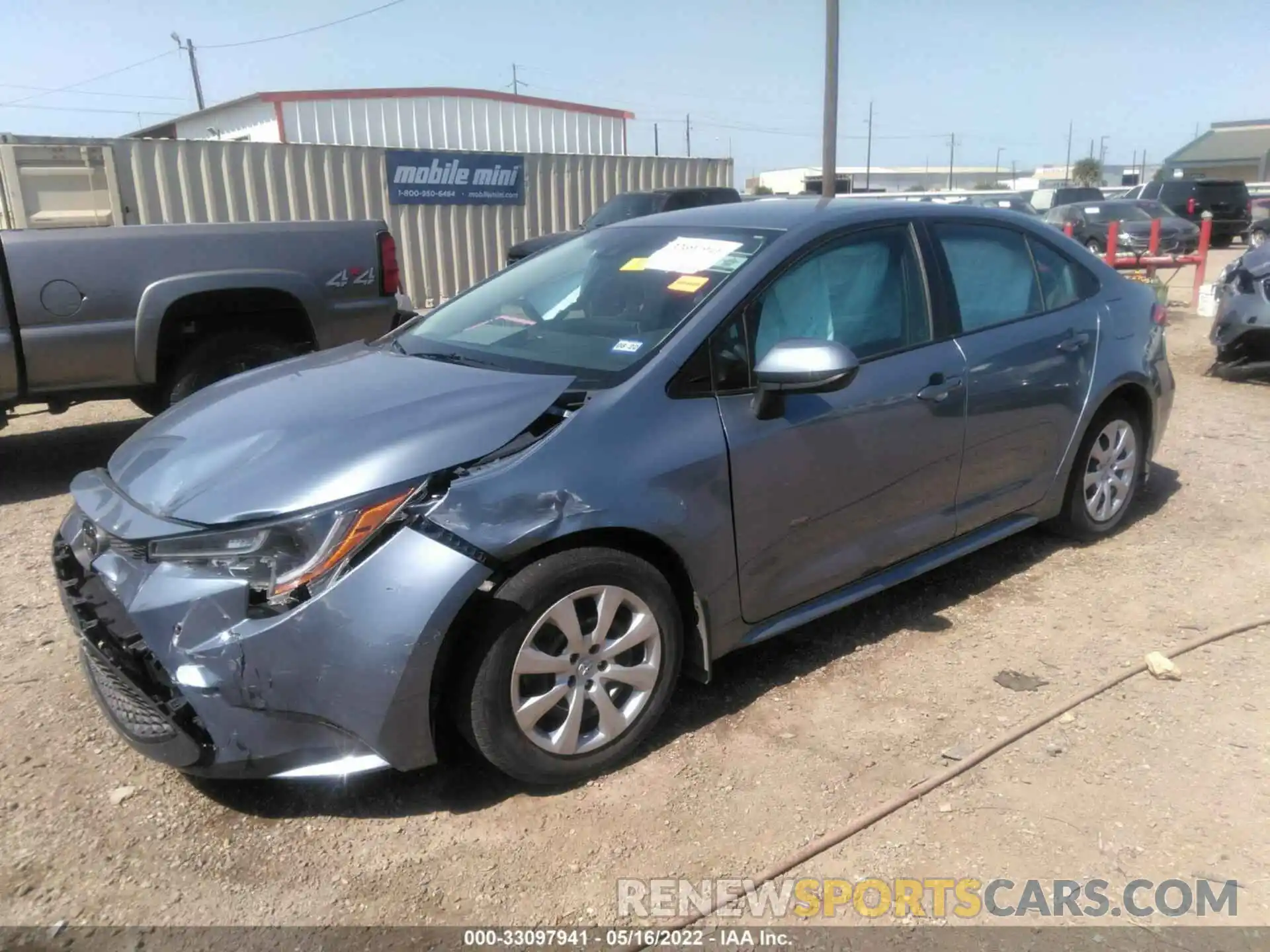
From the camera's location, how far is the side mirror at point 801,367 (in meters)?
3.04

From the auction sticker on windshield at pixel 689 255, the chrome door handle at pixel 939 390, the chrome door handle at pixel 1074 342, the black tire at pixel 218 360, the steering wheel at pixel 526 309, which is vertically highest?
the auction sticker on windshield at pixel 689 255

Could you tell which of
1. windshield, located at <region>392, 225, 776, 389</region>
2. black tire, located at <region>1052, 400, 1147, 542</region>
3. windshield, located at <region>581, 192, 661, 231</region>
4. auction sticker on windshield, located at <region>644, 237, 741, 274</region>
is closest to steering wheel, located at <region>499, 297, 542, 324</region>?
windshield, located at <region>392, 225, 776, 389</region>

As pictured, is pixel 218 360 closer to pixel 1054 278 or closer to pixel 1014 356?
pixel 1014 356

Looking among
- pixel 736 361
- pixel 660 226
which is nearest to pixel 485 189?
pixel 660 226

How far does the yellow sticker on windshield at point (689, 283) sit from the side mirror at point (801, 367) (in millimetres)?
373

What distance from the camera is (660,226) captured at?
12.8 ft

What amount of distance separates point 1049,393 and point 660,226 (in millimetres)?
1779

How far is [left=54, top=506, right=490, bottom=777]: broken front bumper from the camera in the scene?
249 centimetres

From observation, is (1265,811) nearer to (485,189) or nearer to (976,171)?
(485,189)

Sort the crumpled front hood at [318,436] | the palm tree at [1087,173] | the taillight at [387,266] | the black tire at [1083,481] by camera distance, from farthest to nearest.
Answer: the palm tree at [1087,173]
the taillight at [387,266]
the black tire at [1083,481]
the crumpled front hood at [318,436]

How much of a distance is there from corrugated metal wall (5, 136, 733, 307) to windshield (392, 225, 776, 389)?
7.59 m

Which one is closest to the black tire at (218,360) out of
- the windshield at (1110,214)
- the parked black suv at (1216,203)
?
the windshield at (1110,214)

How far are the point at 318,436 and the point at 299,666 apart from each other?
0.65m

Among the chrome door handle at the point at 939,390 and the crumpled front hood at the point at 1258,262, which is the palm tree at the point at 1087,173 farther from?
the chrome door handle at the point at 939,390
